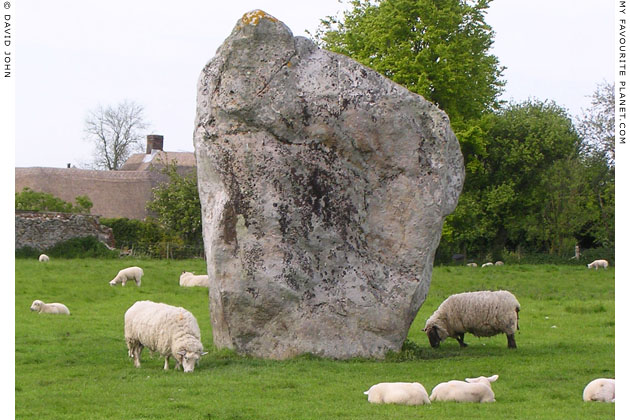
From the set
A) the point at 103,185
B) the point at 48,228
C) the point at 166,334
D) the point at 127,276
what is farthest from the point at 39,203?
the point at 166,334

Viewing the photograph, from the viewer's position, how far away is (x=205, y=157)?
1675 centimetres

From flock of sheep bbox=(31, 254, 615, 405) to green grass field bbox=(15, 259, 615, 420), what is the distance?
0.27 m

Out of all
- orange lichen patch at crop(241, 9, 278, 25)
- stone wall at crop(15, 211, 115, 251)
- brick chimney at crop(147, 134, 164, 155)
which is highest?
brick chimney at crop(147, 134, 164, 155)

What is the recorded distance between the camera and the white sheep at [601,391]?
1230cm

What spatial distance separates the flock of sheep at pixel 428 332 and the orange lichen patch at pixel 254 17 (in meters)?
5.52

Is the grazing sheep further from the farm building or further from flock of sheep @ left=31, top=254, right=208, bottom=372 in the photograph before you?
the farm building

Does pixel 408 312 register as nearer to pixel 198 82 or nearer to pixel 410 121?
pixel 410 121

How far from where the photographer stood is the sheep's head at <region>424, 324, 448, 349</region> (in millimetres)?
18672

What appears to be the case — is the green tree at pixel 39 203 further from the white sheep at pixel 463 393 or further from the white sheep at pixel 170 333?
the white sheep at pixel 463 393

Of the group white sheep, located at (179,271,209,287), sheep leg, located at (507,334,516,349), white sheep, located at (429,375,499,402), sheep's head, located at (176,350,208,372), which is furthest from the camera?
white sheep, located at (179,271,209,287)

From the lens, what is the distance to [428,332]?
18.8 metres

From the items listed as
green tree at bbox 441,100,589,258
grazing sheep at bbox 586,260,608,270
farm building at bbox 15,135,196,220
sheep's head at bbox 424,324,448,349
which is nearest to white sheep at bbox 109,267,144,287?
sheep's head at bbox 424,324,448,349

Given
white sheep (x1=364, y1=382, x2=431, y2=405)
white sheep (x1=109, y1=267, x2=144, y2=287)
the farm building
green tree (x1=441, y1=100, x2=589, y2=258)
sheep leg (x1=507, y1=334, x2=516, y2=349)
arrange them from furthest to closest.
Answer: the farm building → green tree (x1=441, y1=100, x2=589, y2=258) → white sheep (x1=109, y1=267, x2=144, y2=287) → sheep leg (x1=507, y1=334, x2=516, y2=349) → white sheep (x1=364, y1=382, x2=431, y2=405)

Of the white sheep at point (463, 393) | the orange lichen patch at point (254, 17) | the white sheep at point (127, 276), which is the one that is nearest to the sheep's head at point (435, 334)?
the white sheep at point (463, 393)
